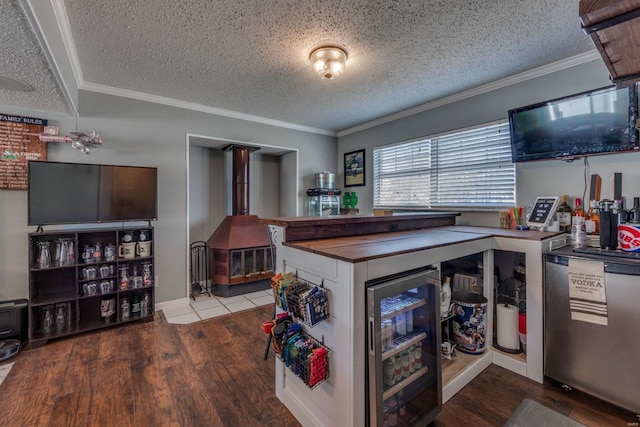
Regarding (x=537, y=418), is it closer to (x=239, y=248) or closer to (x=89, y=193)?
(x=239, y=248)

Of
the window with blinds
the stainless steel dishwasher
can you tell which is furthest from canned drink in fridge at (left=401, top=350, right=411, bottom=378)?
the window with blinds

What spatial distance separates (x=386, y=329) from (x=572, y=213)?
208 centimetres

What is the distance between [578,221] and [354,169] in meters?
2.98

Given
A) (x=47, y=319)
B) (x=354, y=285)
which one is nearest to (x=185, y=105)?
(x=47, y=319)

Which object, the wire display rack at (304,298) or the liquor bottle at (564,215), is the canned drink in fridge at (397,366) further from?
the liquor bottle at (564,215)

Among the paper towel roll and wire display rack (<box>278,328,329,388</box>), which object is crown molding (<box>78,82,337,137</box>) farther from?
the paper towel roll

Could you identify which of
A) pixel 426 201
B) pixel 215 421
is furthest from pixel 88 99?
pixel 426 201

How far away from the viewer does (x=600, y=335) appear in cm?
163

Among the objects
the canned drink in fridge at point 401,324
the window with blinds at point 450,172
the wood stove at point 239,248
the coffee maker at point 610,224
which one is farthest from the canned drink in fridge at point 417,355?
the wood stove at point 239,248

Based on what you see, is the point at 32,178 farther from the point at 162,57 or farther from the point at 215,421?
the point at 215,421

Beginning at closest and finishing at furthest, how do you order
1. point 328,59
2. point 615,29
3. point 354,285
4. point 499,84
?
point 615,29 < point 354,285 < point 328,59 < point 499,84

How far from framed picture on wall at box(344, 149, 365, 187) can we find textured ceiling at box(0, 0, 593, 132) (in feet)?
4.57

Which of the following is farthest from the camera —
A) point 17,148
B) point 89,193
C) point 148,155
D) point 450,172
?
point 450,172

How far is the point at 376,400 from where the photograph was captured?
1256 mm
